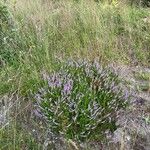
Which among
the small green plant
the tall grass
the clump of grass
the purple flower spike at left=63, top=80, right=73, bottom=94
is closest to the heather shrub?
the purple flower spike at left=63, top=80, right=73, bottom=94

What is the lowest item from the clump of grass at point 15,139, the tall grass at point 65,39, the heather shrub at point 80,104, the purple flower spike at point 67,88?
the tall grass at point 65,39

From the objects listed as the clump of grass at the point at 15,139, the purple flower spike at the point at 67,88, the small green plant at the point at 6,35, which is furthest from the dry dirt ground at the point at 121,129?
the small green plant at the point at 6,35

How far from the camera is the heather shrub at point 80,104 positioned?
3199 mm

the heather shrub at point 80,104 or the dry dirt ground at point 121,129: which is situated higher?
the heather shrub at point 80,104

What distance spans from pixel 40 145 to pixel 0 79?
3.67 feet

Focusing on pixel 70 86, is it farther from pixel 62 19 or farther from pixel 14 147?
pixel 62 19

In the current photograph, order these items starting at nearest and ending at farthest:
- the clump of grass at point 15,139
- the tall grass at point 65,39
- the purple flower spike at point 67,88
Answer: the clump of grass at point 15,139 → the purple flower spike at point 67,88 → the tall grass at point 65,39

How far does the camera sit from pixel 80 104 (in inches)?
129

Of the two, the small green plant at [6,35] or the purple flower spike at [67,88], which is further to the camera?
the small green plant at [6,35]

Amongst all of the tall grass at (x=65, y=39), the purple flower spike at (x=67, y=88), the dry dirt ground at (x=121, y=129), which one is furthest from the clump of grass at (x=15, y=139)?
the tall grass at (x=65, y=39)

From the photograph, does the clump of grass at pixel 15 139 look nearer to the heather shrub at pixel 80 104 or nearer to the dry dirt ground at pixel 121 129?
the dry dirt ground at pixel 121 129

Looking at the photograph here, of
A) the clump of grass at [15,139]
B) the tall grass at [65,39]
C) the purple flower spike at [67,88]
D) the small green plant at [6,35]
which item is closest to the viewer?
the clump of grass at [15,139]

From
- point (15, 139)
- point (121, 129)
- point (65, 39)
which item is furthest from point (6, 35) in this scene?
point (121, 129)

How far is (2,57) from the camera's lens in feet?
15.3
